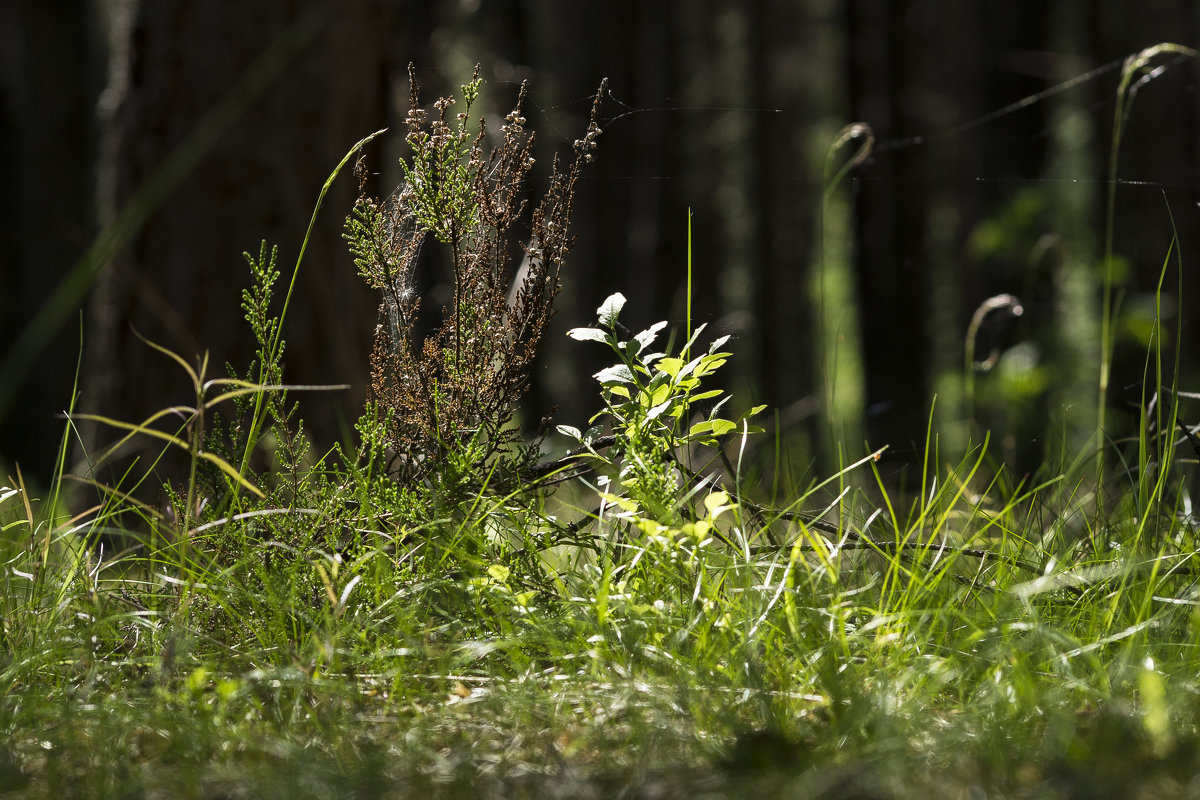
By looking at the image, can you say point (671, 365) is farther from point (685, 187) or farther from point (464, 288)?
point (685, 187)

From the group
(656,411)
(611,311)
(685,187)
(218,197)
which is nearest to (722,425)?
(656,411)

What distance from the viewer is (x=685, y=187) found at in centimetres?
1279

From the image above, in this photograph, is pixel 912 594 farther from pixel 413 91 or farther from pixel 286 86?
pixel 286 86

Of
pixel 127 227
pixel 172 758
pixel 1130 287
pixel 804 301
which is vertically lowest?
pixel 804 301

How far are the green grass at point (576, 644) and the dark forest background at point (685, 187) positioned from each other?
0.36 metres

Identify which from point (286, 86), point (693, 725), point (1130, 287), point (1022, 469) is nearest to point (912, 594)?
point (693, 725)

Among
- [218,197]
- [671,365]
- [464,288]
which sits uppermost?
[218,197]

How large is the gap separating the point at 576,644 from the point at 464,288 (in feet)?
2.45

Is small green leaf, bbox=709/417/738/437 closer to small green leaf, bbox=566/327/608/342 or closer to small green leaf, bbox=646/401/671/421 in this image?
small green leaf, bbox=646/401/671/421

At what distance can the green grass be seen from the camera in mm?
1055

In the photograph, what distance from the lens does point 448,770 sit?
1.07 meters

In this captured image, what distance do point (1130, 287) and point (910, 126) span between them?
13.0ft

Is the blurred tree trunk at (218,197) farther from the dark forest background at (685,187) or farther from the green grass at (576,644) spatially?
the green grass at (576,644)

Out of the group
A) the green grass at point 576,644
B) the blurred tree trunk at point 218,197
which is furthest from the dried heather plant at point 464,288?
the blurred tree trunk at point 218,197
